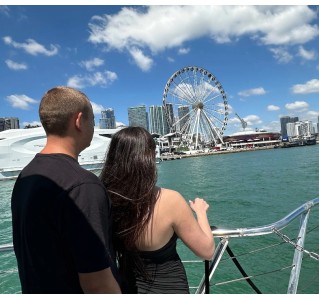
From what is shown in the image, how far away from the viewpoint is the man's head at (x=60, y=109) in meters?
1.32

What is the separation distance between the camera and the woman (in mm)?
1576

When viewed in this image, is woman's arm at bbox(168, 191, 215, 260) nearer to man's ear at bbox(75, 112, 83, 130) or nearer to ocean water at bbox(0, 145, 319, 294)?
man's ear at bbox(75, 112, 83, 130)

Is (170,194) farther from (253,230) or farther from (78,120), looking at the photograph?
(253,230)

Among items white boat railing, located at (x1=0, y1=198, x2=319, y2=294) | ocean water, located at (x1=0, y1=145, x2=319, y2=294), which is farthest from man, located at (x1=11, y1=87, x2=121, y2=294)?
ocean water, located at (x1=0, y1=145, x2=319, y2=294)

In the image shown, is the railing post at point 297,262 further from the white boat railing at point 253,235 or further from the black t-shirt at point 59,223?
the black t-shirt at point 59,223

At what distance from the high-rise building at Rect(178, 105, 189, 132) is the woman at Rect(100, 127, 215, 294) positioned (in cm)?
6099

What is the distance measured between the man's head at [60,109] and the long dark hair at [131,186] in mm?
380

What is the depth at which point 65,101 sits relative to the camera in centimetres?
133

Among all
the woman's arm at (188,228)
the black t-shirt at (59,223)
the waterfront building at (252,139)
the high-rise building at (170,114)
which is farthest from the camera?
the waterfront building at (252,139)

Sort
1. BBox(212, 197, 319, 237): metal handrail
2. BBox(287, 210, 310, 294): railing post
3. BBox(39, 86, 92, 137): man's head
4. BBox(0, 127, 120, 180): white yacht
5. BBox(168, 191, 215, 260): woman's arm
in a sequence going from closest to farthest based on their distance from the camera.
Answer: BBox(39, 86, 92, 137): man's head
BBox(168, 191, 215, 260): woman's arm
BBox(212, 197, 319, 237): metal handrail
BBox(287, 210, 310, 294): railing post
BBox(0, 127, 120, 180): white yacht

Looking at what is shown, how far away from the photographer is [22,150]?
51062 millimetres

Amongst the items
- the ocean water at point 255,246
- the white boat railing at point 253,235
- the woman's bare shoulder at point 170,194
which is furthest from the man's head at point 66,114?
the ocean water at point 255,246

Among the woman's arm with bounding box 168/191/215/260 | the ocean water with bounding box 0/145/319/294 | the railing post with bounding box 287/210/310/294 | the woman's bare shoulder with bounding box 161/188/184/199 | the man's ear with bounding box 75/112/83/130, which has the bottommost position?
the ocean water with bounding box 0/145/319/294

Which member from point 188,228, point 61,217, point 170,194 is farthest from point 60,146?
point 188,228
